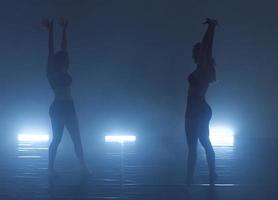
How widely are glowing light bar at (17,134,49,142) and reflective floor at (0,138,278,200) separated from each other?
1.23ft

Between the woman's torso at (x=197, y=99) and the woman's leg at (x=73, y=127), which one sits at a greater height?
the woman's torso at (x=197, y=99)

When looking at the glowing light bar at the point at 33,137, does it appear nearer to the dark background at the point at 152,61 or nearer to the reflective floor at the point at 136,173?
the dark background at the point at 152,61

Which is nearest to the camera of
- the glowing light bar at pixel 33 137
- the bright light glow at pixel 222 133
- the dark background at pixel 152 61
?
the glowing light bar at pixel 33 137

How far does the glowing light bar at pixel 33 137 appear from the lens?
6529 mm

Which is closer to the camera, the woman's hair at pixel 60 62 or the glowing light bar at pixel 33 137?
the woman's hair at pixel 60 62

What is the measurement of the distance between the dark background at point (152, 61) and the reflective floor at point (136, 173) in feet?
2.89

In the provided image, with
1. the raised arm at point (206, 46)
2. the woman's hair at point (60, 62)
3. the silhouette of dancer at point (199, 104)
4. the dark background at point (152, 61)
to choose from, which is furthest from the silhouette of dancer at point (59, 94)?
the dark background at point (152, 61)

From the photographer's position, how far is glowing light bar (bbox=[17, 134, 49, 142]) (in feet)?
21.4

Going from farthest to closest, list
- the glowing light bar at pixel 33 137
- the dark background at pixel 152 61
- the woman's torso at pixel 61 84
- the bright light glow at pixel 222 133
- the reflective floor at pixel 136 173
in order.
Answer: the dark background at pixel 152 61, the bright light glow at pixel 222 133, the glowing light bar at pixel 33 137, the woman's torso at pixel 61 84, the reflective floor at pixel 136 173

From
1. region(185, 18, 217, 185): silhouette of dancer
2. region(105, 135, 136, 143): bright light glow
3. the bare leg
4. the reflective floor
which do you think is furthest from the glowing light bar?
region(185, 18, 217, 185): silhouette of dancer

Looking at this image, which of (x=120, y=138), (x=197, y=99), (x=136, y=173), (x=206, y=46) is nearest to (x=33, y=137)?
(x=120, y=138)

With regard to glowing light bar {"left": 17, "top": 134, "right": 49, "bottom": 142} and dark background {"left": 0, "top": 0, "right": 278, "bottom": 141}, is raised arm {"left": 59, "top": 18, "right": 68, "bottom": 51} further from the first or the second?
dark background {"left": 0, "top": 0, "right": 278, "bottom": 141}

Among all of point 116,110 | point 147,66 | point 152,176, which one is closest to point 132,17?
point 147,66

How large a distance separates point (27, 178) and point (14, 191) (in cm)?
44
